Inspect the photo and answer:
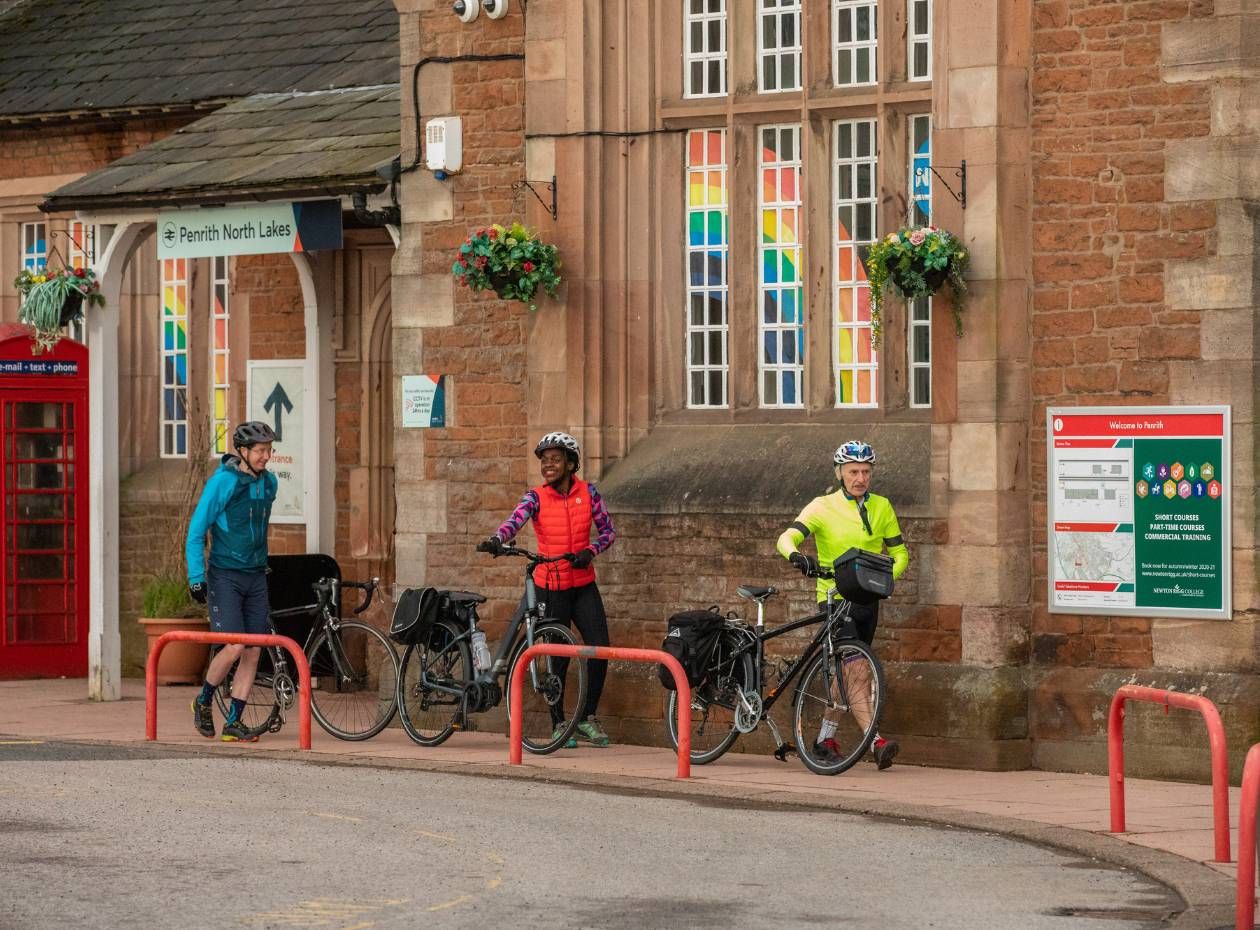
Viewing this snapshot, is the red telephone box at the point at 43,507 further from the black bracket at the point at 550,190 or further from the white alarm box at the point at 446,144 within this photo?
the black bracket at the point at 550,190

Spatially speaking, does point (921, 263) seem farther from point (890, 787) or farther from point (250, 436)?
point (250, 436)

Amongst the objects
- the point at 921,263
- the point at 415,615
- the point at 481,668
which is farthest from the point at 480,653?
the point at 921,263

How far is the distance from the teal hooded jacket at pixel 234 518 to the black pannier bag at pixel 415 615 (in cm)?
94

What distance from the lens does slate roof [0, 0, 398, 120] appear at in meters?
20.2

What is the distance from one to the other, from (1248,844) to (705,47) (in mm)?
8276

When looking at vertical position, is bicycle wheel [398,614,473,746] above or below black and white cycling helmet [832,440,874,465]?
below

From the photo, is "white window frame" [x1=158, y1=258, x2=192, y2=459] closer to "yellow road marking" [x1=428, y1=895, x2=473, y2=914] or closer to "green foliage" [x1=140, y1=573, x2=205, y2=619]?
"green foliage" [x1=140, y1=573, x2=205, y2=619]

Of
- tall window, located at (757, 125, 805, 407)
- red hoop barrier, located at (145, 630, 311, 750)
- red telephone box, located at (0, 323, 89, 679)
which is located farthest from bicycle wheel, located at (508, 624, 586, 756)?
red telephone box, located at (0, 323, 89, 679)

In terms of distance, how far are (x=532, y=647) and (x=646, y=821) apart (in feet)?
7.88

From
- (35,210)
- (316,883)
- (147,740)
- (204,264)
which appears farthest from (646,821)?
(35,210)

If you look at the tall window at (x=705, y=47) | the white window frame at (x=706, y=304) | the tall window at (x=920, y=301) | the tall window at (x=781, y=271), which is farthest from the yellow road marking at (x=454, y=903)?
the tall window at (x=705, y=47)

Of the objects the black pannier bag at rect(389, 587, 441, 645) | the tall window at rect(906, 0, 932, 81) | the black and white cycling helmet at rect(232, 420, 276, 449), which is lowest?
the black pannier bag at rect(389, 587, 441, 645)

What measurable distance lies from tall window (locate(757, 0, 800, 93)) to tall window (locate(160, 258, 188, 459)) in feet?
25.0

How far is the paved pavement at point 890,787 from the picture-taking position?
10422mm
